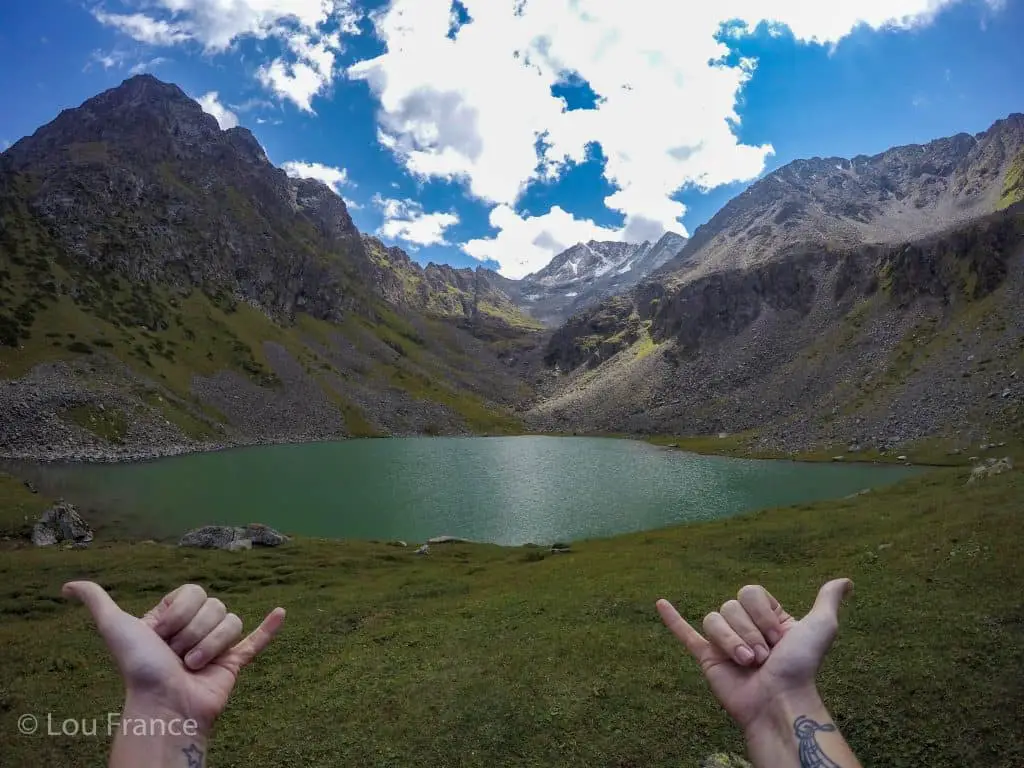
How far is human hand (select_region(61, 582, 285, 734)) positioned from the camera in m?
4.37

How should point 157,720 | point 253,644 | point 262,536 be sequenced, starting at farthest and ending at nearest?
point 262,536 → point 253,644 → point 157,720

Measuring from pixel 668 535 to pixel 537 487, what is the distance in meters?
33.0

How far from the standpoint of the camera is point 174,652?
4.71m

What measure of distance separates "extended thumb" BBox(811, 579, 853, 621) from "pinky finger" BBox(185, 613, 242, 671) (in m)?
5.36

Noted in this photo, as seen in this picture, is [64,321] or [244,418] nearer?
[64,321]

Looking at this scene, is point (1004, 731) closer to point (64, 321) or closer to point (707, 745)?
point (707, 745)

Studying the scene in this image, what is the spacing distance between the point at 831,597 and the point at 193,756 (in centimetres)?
589

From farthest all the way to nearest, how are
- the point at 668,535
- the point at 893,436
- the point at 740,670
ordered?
the point at 893,436, the point at 668,535, the point at 740,670

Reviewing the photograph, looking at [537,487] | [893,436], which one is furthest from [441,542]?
[893,436]

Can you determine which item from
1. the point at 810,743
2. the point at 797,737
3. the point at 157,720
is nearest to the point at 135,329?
the point at 157,720

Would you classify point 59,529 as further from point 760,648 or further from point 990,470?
point 990,470

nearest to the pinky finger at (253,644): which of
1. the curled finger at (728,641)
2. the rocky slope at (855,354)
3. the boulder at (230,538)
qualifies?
the curled finger at (728,641)

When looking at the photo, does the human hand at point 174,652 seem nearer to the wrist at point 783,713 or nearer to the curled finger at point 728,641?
the curled finger at point 728,641

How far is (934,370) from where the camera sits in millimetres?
104625
